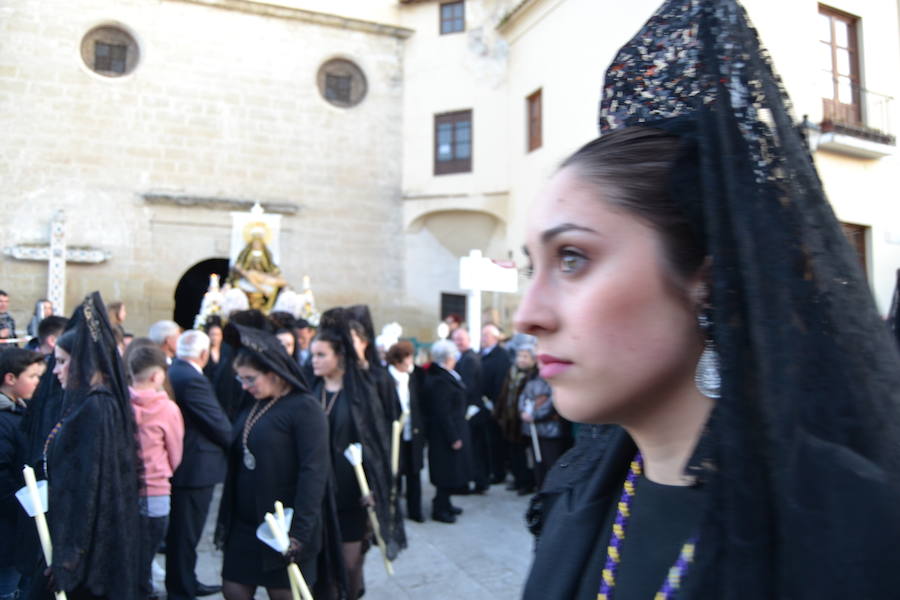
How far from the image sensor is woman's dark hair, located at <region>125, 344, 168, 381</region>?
4.38 metres

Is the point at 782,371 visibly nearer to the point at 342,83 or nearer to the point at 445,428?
the point at 445,428

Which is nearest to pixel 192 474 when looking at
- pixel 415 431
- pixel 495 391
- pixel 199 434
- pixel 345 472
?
pixel 199 434

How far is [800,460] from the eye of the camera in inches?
28.3

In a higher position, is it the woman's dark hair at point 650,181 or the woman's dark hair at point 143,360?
the woman's dark hair at point 650,181

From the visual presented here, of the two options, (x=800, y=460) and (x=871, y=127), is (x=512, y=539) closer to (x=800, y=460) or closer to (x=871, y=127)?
(x=800, y=460)

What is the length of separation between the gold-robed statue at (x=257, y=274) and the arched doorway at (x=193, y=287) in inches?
120

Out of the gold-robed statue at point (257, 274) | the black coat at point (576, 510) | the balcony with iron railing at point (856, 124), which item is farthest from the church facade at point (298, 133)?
the black coat at point (576, 510)

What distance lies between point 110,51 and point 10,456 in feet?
47.2

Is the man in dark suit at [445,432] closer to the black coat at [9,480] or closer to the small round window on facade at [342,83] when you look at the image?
the black coat at [9,480]

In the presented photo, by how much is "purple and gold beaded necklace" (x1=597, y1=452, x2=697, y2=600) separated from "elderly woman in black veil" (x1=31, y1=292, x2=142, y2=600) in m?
3.09

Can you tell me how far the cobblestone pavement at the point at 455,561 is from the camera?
5012 millimetres

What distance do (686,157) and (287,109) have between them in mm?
16930

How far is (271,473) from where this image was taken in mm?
3719

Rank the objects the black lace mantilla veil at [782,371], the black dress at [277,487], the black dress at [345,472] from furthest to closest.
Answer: the black dress at [345,472] < the black dress at [277,487] < the black lace mantilla veil at [782,371]
